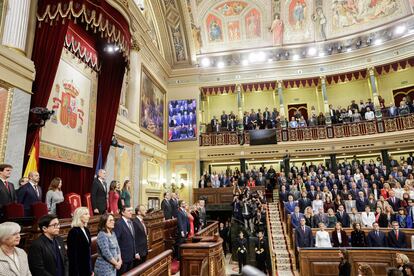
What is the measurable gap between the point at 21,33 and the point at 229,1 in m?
13.0

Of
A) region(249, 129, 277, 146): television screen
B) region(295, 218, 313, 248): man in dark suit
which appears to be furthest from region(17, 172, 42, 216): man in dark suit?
region(249, 129, 277, 146): television screen

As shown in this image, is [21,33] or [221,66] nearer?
[21,33]

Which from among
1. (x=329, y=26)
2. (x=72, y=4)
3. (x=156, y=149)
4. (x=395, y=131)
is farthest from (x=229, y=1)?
(x=72, y=4)

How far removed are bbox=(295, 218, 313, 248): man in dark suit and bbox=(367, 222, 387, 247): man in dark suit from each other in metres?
1.31

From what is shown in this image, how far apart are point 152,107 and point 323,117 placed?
27.3ft

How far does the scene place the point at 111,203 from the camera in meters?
5.87

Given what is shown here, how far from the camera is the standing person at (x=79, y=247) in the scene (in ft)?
9.27

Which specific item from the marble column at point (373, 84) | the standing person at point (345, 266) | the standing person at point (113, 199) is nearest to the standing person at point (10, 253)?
the standing person at point (113, 199)

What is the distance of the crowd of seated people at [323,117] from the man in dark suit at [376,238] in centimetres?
836

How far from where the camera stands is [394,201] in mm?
8133

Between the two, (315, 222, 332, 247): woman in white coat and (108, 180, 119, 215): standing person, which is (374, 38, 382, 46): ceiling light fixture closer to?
(315, 222, 332, 247): woman in white coat

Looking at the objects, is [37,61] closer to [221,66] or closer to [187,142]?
[187,142]

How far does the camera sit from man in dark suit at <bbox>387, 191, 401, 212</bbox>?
26.5 ft

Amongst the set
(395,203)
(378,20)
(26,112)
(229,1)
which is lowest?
(395,203)
